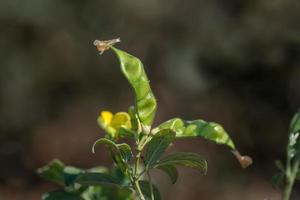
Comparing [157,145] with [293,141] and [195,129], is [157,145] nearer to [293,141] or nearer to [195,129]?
[195,129]

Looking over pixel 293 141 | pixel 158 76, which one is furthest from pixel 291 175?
pixel 158 76

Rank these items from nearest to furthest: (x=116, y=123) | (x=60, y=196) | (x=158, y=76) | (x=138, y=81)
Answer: (x=138, y=81)
(x=116, y=123)
(x=60, y=196)
(x=158, y=76)

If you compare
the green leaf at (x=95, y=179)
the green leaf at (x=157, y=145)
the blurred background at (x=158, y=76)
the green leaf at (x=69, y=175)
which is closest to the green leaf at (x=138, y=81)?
the green leaf at (x=157, y=145)

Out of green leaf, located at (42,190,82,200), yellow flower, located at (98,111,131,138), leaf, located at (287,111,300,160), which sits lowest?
leaf, located at (287,111,300,160)

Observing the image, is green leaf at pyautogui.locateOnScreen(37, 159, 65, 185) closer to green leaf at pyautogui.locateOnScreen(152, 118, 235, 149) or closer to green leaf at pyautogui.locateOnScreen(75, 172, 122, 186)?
green leaf at pyautogui.locateOnScreen(75, 172, 122, 186)

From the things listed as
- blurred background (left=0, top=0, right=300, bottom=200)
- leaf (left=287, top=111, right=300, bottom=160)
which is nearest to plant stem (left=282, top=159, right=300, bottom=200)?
leaf (left=287, top=111, right=300, bottom=160)

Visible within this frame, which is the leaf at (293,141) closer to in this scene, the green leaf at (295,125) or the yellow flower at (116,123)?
the green leaf at (295,125)

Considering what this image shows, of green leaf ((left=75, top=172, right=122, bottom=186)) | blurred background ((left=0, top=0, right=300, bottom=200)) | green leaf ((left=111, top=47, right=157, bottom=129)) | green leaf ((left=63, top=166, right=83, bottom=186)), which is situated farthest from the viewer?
blurred background ((left=0, top=0, right=300, bottom=200))
